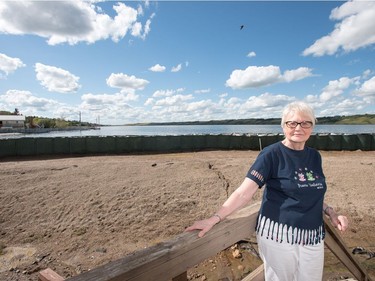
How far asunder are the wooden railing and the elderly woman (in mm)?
158

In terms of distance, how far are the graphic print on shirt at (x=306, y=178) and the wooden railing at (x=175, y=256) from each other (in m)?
0.40

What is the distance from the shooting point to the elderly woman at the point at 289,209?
2.01 meters

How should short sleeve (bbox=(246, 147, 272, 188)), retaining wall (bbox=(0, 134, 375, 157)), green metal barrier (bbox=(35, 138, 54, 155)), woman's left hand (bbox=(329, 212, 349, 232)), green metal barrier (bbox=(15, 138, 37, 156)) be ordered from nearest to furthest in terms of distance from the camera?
short sleeve (bbox=(246, 147, 272, 188))
woman's left hand (bbox=(329, 212, 349, 232))
green metal barrier (bbox=(15, 138, 37, 156))
retaining wall (bbox=(0, 134, 375, 157))
green metal barrier (bbox=(35, 138, 54, 155))

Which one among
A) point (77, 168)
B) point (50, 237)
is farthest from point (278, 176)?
point (77, 168)

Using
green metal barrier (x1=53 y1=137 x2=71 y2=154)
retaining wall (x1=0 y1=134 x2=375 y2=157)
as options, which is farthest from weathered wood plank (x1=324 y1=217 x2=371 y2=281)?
A: green metal barrier (x1=53 y1=137 x2=71 y2=154)

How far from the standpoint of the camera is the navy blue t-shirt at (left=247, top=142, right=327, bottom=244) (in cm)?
201

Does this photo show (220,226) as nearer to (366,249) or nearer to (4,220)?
(366,249)

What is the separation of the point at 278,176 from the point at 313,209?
0.36 metres

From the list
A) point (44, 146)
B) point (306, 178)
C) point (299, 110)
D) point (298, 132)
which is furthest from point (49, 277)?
point (44, 146)

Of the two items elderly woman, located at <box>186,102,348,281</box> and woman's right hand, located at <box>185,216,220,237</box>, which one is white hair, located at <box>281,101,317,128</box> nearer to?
elderly woman, located at <box>186,102,348,281</box>

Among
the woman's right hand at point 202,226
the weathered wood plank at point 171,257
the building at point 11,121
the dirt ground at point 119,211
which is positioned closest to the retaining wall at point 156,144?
the dirt ground at point 119,211

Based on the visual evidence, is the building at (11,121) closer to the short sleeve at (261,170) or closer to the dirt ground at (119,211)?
the dirt ground at (119,211)

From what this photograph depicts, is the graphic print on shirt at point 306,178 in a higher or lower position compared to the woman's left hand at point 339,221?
higher

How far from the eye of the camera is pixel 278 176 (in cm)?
206
